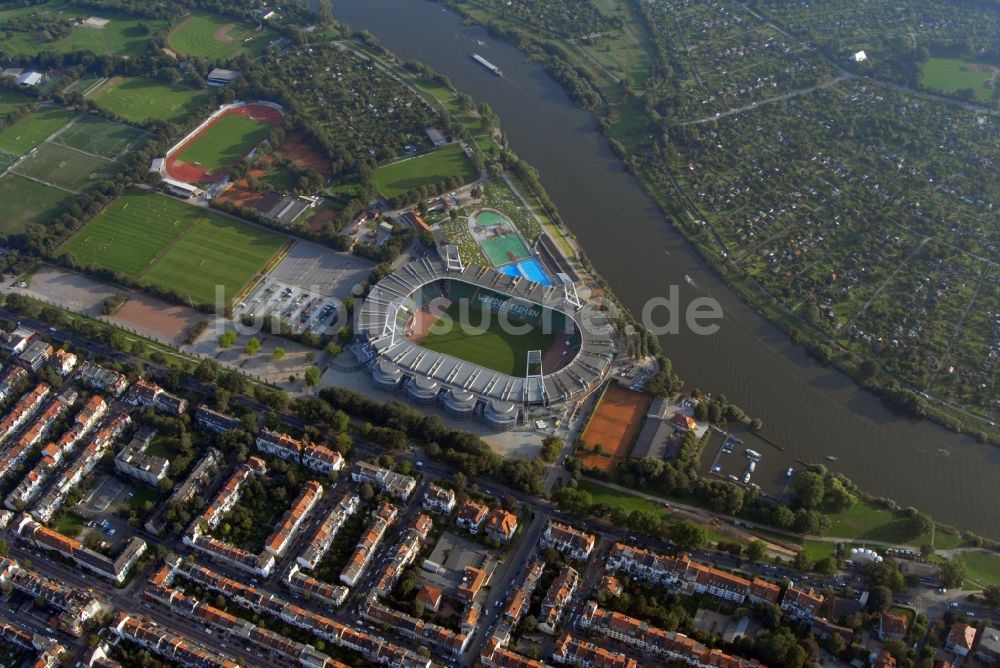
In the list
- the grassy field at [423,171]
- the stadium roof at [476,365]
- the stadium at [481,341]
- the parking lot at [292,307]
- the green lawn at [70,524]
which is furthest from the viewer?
the grassy field at [423,171]

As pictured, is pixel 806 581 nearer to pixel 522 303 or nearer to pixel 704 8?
pixel 522 303

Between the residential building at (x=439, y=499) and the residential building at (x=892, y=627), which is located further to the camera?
the residential building at (x=439, y=499)

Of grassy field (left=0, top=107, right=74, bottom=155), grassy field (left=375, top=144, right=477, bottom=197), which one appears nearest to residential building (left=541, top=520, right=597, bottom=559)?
grassy field (left=375, top=144, right=477, bottom=197)

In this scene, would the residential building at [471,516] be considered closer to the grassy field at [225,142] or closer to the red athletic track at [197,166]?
the red athletic track at [197,166]

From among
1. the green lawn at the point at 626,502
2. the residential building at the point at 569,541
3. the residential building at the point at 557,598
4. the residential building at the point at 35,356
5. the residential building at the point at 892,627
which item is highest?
the residential building at the point at 892,627

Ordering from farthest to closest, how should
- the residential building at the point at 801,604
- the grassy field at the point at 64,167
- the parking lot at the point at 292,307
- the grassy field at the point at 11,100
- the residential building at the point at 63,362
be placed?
the grassy field at the point at 11,100, the grassy field at the point at 64,167, the parking lot at the point at 292,307, the residential building at the point at 63,362, the residential building at the point at 801,604

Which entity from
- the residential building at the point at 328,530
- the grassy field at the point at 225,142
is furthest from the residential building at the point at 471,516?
the grassy field at the point at 225,142

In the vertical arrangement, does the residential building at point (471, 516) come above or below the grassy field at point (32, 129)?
below

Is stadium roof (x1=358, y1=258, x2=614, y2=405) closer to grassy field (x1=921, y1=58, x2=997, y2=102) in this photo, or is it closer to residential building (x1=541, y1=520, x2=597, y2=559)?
residential building (x1=541, y1=520, x2=597, y2=559)

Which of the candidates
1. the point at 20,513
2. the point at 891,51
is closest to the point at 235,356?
the point at 20,513
